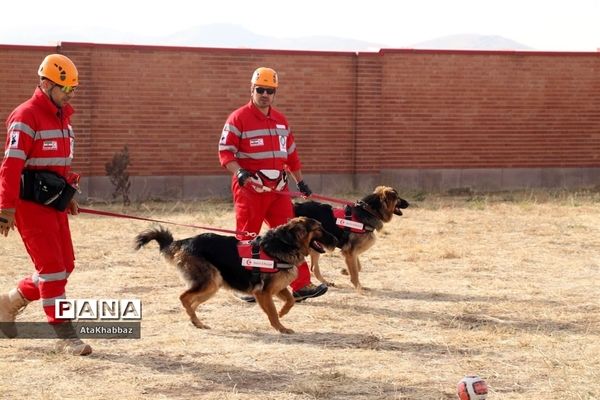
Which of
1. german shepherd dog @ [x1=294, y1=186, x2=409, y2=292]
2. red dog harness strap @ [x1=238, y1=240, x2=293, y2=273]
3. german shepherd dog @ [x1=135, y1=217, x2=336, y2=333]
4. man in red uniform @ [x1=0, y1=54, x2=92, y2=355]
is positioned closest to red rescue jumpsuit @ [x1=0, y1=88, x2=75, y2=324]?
man in red uniform @ [x1=0, y1=54, x2=92, y2=355]

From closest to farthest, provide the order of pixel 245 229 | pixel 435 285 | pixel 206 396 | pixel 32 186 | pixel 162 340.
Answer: pixel 206 396
pixel 32 186
pixel 162 340
pixel 245 229
pixel 435 285

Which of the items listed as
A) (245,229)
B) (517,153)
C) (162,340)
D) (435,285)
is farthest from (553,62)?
(162,340)

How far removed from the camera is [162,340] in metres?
8.61

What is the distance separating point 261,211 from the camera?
978 centimetres

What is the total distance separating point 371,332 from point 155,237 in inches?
81.4

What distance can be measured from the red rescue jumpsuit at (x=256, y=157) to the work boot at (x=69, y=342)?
203 centimetres

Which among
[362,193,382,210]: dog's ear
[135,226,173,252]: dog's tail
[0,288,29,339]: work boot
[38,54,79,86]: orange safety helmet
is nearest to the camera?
[38,54,79,86]: orange safety helmet

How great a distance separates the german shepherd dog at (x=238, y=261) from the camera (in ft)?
28.9

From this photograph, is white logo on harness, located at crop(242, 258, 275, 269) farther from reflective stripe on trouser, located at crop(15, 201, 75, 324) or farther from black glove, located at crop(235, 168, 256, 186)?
reflective stripe on trouser, located at crop(15, 201, 75, 324)

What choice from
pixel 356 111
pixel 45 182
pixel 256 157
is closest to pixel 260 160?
pixel 256 157

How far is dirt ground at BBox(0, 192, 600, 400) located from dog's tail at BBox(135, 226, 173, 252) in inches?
30.9

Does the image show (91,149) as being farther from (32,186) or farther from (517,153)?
(32,186)

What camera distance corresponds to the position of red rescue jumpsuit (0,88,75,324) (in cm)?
766

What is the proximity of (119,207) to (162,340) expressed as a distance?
9.77 meters
